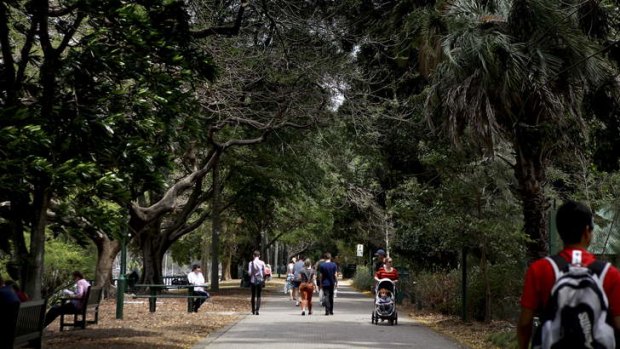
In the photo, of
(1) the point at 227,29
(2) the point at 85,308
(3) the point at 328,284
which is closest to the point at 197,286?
(3) the point at 328,284

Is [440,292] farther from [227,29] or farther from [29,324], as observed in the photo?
[29,324]

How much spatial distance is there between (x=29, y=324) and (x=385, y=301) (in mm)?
9714

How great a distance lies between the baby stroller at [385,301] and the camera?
19.2m

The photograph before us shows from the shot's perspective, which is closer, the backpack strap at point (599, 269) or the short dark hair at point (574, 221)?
the backpack strap at point (599, 269)

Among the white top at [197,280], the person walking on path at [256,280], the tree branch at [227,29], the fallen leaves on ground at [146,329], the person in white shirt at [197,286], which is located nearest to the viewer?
the fallen leaves on ground at [146,329]

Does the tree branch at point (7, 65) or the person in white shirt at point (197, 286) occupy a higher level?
the tree branch at point (7, 65)

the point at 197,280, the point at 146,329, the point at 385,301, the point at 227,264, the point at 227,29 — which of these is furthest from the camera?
the point at 227,264

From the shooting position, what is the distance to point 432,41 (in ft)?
55.3

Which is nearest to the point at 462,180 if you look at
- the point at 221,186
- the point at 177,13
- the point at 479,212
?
the point at 479,212

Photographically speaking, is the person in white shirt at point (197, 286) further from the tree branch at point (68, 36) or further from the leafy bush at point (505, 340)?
the tree branch at point (68, 36)

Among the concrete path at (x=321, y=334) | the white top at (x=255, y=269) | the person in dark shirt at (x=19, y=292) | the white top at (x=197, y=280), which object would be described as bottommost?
the concrete path at (x=321, y=334)

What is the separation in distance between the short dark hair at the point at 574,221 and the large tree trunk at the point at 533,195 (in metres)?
11.3

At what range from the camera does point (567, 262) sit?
4715 millimetres

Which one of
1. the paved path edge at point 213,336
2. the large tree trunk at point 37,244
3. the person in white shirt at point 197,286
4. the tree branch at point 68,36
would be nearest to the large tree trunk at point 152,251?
the person in white shirt at point 197,286
